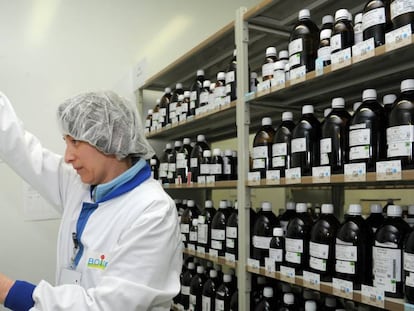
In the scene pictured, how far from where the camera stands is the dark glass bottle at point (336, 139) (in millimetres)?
1466

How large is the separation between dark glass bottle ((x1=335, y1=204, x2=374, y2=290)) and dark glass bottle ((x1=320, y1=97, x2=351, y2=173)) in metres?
0.16

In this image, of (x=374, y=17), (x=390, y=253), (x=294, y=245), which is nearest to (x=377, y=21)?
(x=374, y=17)

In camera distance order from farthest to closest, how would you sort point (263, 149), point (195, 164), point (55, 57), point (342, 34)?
point (55, 57)
point (195, 164)
point (263, 149)
point (342, 34)

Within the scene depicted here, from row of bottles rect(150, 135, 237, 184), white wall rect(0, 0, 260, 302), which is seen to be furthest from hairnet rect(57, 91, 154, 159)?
white wall rect(0, 0, 260, 302)

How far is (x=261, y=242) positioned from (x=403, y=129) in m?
0.78

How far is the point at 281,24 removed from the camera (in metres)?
2.03

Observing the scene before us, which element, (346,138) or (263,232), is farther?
(263,232)

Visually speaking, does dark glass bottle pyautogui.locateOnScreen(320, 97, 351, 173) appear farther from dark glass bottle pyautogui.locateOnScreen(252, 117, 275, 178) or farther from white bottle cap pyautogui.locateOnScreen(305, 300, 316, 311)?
white bottle cap pyautogui.locateOnScreen(305, 300, 316, 311)

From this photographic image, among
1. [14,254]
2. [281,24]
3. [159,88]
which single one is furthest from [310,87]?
[14,254]

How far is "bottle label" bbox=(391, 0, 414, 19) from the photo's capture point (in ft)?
4.06

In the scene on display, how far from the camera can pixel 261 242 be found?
71.1 inches

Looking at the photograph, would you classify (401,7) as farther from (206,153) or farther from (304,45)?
(206,153)

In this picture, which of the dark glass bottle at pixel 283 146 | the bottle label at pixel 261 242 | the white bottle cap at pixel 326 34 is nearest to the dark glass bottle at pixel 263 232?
the bottle label at pixel 261 242

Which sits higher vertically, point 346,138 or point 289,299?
point 346,138
